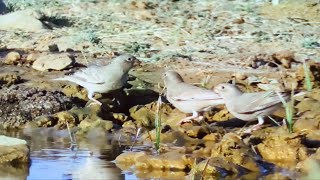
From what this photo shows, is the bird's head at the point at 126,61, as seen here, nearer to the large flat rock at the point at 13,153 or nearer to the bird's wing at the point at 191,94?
the bird's wing at the point at 191,94

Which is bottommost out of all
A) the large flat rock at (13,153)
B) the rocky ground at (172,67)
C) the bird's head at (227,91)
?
the rocky ground at (172,67)

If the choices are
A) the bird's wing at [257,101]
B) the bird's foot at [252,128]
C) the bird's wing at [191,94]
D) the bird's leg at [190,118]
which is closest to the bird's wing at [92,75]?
the bird's wing at [191,94]

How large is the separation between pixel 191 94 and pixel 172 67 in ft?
8.27

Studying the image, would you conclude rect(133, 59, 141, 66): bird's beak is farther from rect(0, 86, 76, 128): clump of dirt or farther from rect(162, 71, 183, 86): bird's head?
rect(0, 86, 76, 128): clump of dirt

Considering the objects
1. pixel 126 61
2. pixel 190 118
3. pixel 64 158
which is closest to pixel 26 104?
pixel 126 61

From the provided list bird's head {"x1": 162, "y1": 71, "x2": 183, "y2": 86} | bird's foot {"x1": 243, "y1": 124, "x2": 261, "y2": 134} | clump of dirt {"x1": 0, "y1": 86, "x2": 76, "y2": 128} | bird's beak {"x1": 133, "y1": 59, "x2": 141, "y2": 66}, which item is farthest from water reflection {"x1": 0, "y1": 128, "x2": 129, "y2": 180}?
bird's beak {"x1": 133, "y1": 59, "x2": 141, "y2": 66}

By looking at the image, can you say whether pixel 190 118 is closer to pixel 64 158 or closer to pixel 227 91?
pixel 227 91

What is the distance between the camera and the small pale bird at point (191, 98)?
9.58 metres

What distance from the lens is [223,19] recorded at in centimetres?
1497

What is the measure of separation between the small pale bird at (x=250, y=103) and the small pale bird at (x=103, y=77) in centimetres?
154

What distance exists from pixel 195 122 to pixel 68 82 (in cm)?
225

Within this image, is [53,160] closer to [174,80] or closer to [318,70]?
[174,80]

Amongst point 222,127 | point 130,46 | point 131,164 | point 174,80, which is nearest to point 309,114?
point 222,127

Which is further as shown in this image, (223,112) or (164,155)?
(223,112)
